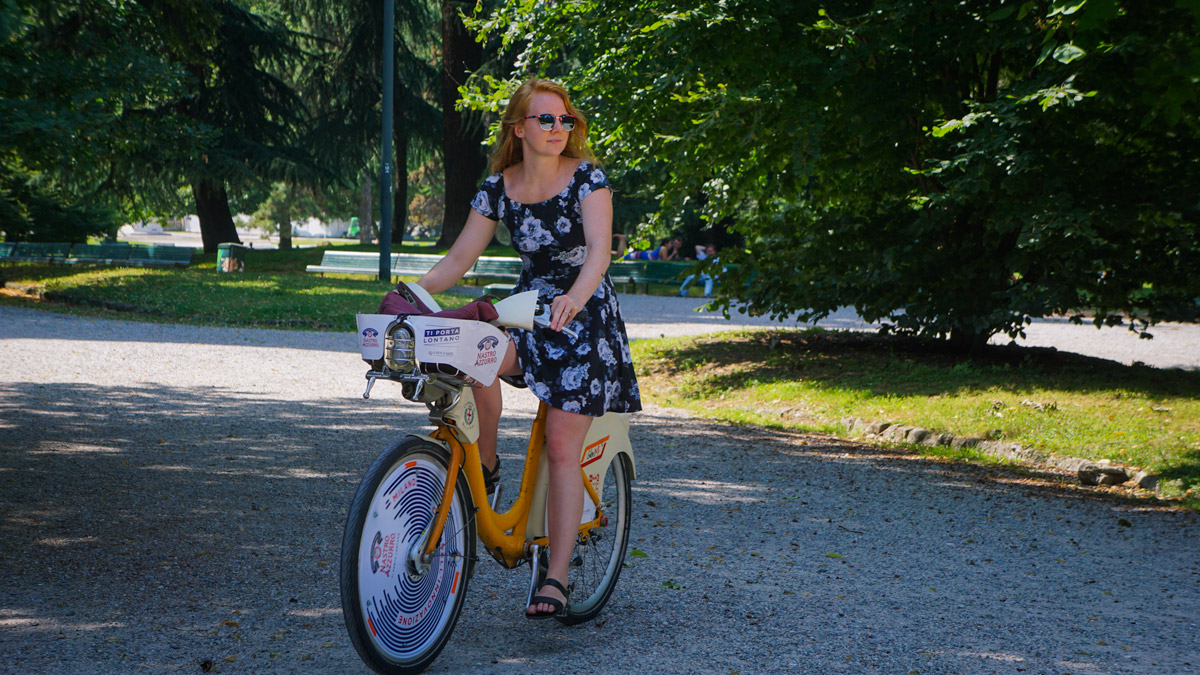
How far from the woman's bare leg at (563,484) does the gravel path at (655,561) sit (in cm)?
33

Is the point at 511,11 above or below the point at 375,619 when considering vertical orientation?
above

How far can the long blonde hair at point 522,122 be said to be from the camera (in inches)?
139

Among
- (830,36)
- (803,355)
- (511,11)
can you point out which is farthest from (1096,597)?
(511,11)

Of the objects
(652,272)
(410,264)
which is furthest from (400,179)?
(652,272)

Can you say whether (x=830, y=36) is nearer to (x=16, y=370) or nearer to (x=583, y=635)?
(x=583, y=635)

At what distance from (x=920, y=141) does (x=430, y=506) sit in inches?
336

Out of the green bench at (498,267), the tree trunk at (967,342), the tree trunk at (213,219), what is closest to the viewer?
the tree trunk at (967,342)

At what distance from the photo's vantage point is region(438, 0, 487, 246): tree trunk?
27.8 metres

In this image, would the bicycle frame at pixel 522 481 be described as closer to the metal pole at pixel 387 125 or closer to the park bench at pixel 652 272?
the metal pole at pixel 387 125

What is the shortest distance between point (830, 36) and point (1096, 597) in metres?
6.55

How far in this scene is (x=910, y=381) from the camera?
10.1 metres

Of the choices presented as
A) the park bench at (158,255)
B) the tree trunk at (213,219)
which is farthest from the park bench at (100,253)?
the tree trunk at (213,219)

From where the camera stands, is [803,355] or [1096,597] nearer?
[1096,597]

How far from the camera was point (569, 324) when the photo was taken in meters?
3.47
